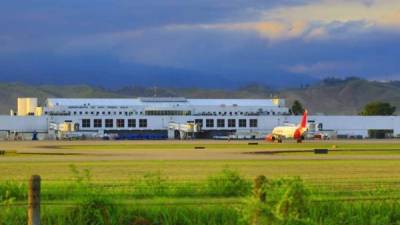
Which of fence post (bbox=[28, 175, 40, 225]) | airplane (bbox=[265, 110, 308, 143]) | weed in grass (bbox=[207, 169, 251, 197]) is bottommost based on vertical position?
weed in grass (bbox=[207, 169, 251, 197])

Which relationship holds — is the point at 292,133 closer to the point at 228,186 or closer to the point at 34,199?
the point at 228,186

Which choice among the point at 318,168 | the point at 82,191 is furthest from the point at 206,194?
the point at 318,168

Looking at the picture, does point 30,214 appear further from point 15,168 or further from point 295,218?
point 15,168

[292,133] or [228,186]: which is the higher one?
[292,133]

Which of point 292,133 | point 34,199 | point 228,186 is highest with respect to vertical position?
point 292,133

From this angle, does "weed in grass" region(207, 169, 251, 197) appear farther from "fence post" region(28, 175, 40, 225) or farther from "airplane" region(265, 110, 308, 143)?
"airplane" region(265, 110, 308, 143)

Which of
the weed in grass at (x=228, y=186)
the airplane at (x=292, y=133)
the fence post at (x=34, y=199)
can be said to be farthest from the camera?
the airplane at (x=292, y=133)

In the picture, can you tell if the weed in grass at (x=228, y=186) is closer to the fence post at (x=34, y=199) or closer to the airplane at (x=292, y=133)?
the fence post at (x=34, y=199)

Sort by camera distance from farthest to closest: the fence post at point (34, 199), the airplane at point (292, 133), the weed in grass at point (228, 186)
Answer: the airplane at point (292, 133), the weed in grass at point (228, 186), the fence post at point (34, 199)

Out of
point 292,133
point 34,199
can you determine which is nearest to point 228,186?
point 34,199

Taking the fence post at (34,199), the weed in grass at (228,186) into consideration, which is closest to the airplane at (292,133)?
the weed in grass at (228,186)

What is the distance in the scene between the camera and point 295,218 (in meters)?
20.3

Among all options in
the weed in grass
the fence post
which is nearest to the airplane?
the weed in grass

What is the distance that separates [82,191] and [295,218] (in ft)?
30.4
